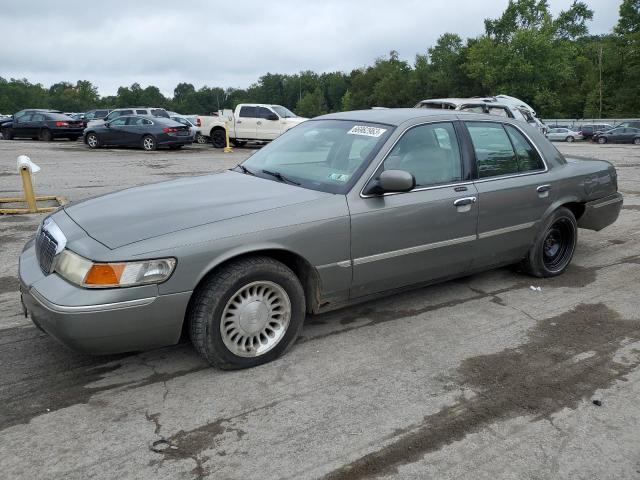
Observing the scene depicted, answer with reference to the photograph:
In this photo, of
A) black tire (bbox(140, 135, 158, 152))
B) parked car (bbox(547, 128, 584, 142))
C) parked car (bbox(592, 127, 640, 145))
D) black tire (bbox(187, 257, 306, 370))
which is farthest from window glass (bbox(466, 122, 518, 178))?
parked car (bbox(547, 128, 584, 142))

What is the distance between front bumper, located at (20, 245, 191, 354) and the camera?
2.96 metres

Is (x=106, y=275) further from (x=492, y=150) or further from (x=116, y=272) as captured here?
(x=492, y=150)

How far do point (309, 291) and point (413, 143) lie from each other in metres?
1.38

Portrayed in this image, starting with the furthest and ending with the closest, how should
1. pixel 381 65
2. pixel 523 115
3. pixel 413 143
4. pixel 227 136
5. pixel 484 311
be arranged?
pixel 381 65 → pixel 227 136 → pixel 523 115 → pixel 484 311 → pixel 413 143

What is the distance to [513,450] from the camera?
2746 millimetres

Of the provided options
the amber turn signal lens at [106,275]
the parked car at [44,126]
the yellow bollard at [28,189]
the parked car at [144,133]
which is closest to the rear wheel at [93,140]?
the parked car at [144,133]

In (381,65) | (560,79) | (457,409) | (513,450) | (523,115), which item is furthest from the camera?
(381,65)

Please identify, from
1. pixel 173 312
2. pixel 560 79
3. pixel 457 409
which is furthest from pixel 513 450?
pixel 560 79

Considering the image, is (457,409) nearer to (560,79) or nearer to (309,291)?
(309,291)

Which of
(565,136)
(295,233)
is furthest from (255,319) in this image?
(565,136)

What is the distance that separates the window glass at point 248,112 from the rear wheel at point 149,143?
3.68 metres

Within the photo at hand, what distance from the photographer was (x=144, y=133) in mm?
19750

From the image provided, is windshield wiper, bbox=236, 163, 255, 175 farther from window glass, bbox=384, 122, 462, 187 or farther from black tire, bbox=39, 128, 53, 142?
black tire, bbox=39, 128, 53, 142

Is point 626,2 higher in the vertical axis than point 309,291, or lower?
higher
